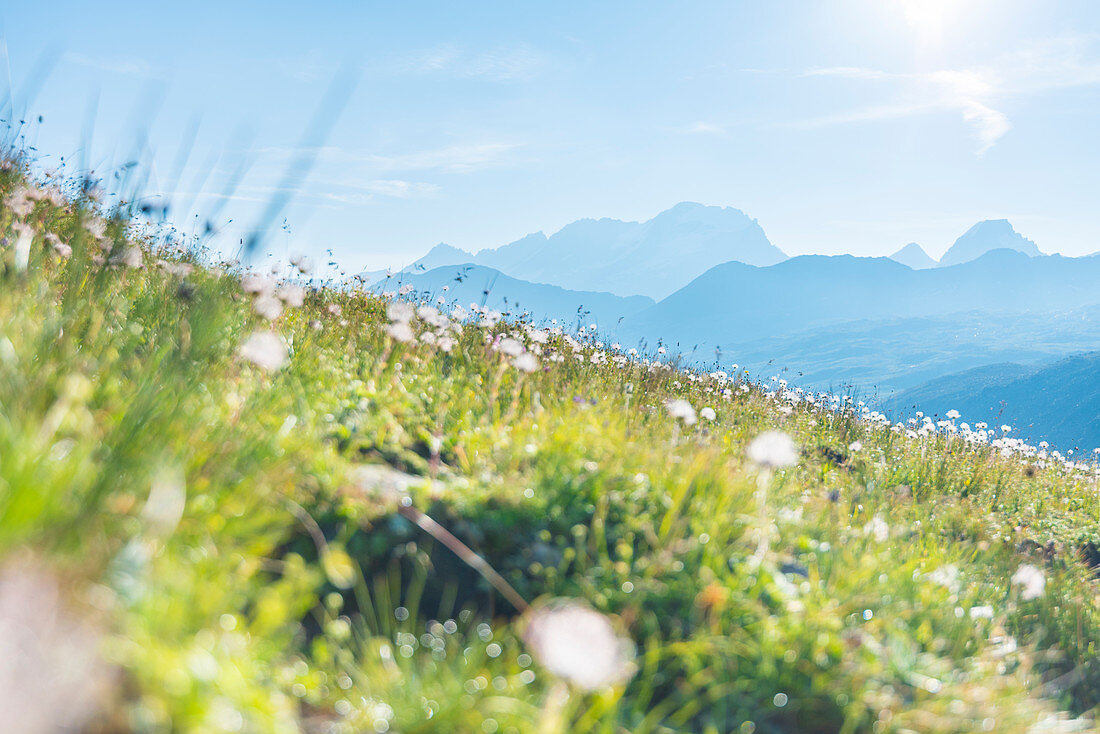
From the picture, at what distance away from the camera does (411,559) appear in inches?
115

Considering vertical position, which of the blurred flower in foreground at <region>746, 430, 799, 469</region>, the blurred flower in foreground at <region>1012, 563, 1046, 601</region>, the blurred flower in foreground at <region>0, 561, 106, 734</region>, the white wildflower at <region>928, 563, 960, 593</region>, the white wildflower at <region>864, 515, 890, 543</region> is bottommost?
the blurred flower in foreground at <region>1012, 563, 1046, 601</region>

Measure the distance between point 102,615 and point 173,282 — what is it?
156 inches

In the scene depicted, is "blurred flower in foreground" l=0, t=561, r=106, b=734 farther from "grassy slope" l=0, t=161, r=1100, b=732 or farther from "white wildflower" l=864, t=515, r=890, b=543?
"white wildflower" l=864, t=515, r=890, b=543

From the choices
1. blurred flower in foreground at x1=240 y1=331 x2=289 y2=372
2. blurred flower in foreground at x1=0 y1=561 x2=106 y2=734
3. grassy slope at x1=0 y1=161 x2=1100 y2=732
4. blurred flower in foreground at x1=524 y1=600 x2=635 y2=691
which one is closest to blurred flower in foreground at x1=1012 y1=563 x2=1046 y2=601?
grassy slope at x1=0 y1=161 x2=1100 y2=732

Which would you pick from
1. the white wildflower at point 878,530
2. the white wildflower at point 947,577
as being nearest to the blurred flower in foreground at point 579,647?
the white wildflower at point 947,577

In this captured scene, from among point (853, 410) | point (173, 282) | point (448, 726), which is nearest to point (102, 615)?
point (448, 726)

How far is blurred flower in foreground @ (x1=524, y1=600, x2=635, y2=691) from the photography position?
74.5 inches

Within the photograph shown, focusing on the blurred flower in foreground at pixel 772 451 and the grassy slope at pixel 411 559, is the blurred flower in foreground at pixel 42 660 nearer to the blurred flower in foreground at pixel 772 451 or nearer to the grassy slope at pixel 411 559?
the grassy slope at pixel 411 559

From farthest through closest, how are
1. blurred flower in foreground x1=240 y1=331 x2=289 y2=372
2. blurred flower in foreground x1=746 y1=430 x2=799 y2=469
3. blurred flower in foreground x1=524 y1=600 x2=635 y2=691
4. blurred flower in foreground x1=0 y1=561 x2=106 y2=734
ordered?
blurred flower in foreground x1=746 y1=430 x2=799 y2=469 → blurred flower in foreground x1=240 y1=331 x2=289 y2=372 → blurred flower in foreground x1=524 y1=600 x2=635 y2=691 → blurred flower in foreground x1=0 y1=561 x2=106 y2=734

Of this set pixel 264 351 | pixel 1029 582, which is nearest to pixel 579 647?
pixel 264 351

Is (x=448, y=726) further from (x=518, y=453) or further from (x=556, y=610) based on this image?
(x=518, y=453)

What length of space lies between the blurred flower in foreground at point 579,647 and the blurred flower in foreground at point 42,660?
113cm

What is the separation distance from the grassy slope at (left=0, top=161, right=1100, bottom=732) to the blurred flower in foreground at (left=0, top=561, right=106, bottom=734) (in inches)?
1.0

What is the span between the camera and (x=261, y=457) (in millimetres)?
2771
